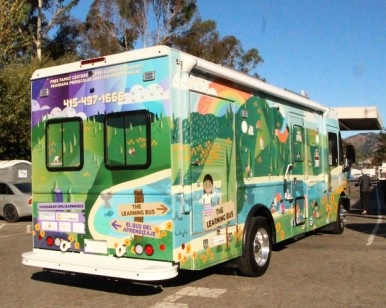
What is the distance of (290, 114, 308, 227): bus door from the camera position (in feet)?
27.7

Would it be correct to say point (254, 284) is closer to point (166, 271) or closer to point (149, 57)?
point (166, 271)

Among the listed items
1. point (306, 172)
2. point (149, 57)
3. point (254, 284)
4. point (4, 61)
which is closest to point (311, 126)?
point (306, 172)

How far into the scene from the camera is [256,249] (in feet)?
23.7

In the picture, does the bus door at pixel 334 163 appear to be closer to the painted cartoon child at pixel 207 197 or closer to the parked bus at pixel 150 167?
the parked bus at pixel 150 167

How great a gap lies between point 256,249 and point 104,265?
2.41 meters

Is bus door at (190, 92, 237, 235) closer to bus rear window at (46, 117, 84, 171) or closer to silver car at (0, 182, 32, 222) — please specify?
bus rear window at (46, 117, 84, 171)

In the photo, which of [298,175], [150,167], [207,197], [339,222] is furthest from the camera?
[339,222]

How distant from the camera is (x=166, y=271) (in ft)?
17.5

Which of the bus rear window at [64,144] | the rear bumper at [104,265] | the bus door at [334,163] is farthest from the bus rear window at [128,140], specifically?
the bus door at [334,163]

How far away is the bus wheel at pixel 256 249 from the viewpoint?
268 inches

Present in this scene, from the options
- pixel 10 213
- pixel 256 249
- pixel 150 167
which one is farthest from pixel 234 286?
pixel 10 213

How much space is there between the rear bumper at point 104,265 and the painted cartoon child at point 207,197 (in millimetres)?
784

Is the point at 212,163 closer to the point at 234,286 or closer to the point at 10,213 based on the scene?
the point at 234,286

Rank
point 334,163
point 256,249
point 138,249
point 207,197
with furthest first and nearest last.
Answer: point 334,163
point 256,249
point 207,197
point 138,249
